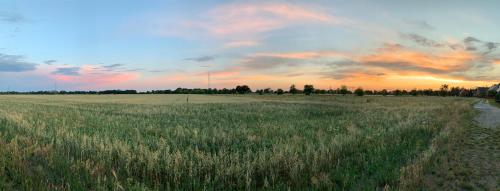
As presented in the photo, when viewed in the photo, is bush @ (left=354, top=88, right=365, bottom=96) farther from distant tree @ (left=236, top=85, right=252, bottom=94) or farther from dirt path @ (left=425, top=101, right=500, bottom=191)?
dirt path @ (left=425, top=101, right=500, bottom=191)

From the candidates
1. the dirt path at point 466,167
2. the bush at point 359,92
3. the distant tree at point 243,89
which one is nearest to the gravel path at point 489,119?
the dirt path at point 466,167

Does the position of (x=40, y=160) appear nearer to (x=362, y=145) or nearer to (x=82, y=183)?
(x=82, y=183)

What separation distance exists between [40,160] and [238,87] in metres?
179

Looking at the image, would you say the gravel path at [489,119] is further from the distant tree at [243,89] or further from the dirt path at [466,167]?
the distant tree at [243,89]

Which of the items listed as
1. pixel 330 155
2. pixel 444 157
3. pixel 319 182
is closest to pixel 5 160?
pixel 319 182

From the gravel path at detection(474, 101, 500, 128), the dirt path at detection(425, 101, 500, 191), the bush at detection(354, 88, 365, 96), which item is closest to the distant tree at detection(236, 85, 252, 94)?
the bush at detection(354, 88, 365, 96)

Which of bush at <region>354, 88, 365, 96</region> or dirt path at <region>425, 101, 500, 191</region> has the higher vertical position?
bush at <region>354, 88, 365, 96</region>

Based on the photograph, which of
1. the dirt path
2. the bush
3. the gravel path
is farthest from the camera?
the bush

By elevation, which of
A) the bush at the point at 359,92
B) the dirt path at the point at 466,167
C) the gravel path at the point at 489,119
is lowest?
the gravel path at the point at 489,119

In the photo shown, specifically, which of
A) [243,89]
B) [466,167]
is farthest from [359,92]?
[466,167]

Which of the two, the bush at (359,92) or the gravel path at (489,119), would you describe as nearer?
the gravel path at (489,119)

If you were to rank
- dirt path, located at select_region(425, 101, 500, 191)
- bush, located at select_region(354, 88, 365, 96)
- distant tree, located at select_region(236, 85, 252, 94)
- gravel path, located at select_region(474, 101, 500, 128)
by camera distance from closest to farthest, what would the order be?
dirt path, located at select_region(425, 101, 500, 191) → gravel path, located at select_region(474, 101, 500, 128) → bush, located at select_region(354, 88, 365, 96) → distant tree, located at select_region(236, 85, 252, 94)

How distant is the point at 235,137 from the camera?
564 inches

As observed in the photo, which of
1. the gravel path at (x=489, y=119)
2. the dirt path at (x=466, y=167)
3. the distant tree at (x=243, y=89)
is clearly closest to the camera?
the dirt path at (x=466, y=167)
